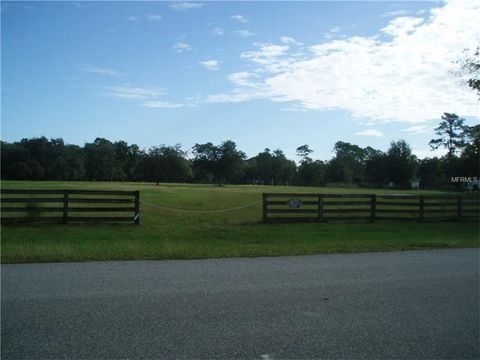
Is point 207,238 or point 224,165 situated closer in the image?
point 207,238

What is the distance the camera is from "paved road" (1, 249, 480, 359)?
4465mm

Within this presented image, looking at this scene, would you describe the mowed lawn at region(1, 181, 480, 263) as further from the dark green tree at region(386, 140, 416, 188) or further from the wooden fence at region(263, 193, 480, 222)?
the dark green tree at region(386, 140, 416, 188)

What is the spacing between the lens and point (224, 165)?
129875mm

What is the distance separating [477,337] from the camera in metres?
4.95

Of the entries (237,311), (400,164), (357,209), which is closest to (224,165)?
(400,164)

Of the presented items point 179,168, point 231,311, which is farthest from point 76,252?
point 179,168

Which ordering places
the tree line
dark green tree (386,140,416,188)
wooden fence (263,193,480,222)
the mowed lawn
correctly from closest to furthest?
the mowed lawn < wooden fence (263,193,480,222) < the tree line < dark green tree (386,140,416,188)

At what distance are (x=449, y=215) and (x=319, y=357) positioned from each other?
841 inches

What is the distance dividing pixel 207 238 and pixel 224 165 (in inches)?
4567

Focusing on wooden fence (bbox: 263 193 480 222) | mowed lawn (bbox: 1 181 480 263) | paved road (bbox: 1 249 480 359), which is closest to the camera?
paved road (bbox: 1 249 480 359)

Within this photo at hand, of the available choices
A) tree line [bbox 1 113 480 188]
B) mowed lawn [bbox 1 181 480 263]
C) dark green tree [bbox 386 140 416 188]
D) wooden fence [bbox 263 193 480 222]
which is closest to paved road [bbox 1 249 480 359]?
mowed lawn [bbox 1 181 480 263]

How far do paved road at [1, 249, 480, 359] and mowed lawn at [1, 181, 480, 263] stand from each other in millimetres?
1508

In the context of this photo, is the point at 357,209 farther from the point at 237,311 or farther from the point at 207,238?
the point at 237,311

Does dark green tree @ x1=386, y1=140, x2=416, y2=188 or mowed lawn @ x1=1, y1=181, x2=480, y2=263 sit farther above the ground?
dark green tree @ x1=386, y1=140, x2=416, y2=188
